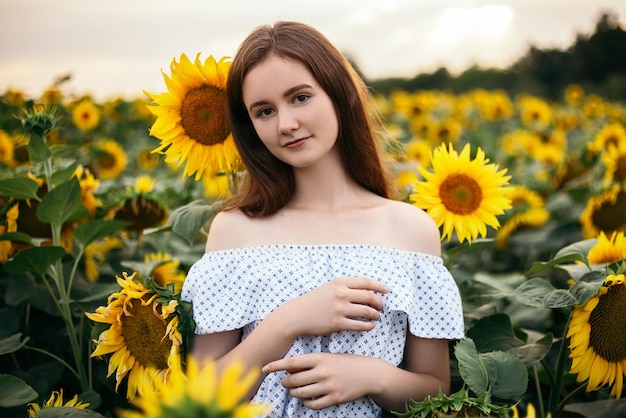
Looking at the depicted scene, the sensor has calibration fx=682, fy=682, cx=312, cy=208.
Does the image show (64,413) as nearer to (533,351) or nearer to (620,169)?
(533,351)

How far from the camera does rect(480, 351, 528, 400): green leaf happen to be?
1551mm

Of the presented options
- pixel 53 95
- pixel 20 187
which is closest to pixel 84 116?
pixel 53 95

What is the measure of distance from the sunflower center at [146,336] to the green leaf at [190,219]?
1.07 feet

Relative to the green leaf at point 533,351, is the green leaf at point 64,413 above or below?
above

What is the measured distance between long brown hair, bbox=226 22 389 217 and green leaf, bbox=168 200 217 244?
0.10m


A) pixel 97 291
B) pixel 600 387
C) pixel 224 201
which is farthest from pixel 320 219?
pixel 600 387

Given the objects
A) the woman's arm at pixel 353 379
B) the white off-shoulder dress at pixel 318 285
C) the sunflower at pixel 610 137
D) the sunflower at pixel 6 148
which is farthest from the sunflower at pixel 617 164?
the sunflower at pixel 6 148

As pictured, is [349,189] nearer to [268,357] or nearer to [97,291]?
[268,357]

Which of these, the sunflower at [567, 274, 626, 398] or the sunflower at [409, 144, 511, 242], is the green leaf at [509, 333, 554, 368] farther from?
the sunflower at [409, 144, 511, 242]

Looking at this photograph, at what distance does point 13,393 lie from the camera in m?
1.54

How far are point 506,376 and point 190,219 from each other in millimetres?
1020

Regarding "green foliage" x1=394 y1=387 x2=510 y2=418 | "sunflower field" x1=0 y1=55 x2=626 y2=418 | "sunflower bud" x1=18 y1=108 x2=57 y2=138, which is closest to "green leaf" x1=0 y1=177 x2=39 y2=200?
"sunflower field" x1=0 y1=55 x2=626 y2=418

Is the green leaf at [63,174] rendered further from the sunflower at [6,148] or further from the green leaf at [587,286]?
the green leaf at [587,286]

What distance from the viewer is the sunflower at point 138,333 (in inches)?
67.9
